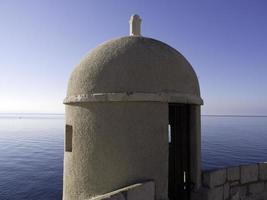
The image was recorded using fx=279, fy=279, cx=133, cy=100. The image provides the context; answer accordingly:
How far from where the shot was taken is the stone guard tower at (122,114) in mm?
3891

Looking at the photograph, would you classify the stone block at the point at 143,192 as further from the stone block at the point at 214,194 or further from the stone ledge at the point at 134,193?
the stone block at the point at 214,194

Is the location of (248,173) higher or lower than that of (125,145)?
lower

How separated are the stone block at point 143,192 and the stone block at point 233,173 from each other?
6.59 feet

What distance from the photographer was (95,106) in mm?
4027

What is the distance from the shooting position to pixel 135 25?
4.98m

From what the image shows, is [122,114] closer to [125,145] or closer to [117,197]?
[125,145]

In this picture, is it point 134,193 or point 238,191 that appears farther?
point 238,191

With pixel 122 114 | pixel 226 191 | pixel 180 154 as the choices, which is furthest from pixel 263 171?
pixel 122 114

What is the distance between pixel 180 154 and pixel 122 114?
6.18 feet

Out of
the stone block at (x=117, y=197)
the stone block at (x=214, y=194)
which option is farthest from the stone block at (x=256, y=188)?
the stone block at (x=117, y=197)

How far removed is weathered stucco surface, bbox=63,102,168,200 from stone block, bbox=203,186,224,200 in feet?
3.51

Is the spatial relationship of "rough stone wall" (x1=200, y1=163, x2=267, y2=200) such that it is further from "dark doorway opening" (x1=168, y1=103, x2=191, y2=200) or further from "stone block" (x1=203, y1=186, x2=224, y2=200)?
"dark doorway opening" (x1=168, y1=103, x2=191, y2=200)

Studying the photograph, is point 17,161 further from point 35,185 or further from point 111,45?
point 111,45

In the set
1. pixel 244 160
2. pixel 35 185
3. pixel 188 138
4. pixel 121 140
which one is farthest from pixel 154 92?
pixel 244 160
